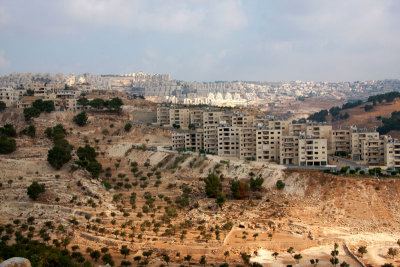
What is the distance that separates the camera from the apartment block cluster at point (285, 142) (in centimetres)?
4016

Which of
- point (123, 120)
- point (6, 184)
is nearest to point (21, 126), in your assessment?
point (123, 120)

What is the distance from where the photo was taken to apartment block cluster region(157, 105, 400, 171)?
40.2 m

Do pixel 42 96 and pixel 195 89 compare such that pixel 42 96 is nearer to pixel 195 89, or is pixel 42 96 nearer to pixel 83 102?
pixel 83 102

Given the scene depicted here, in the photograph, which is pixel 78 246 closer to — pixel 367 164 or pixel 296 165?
pixel 296 165

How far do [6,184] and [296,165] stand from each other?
76.8 ft

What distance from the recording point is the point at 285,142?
41.5 metres

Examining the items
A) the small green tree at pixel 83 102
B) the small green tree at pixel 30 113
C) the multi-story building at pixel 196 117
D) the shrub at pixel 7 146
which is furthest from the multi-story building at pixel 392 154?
the small green tree at pixel 30 113

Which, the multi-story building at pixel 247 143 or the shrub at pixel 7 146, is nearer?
the multi-story building at pixel 247 143

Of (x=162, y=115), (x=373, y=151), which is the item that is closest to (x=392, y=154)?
(x=373, y=151)

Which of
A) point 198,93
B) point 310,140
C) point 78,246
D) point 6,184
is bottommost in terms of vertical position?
point 78,246

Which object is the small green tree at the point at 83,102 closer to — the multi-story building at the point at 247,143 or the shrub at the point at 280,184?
the multi-story building at the point at 247,143

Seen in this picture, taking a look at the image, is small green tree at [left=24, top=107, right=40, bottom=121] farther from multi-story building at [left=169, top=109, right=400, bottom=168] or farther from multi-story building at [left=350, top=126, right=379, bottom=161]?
multi-story building at [left=350, top=126, right=379, bottom=161]

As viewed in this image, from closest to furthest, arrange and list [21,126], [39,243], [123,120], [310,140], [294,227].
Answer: [39,243]
[294,227]
[310,140]
[21,126]
[123,120]

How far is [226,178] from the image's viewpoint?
40344 millimetres
